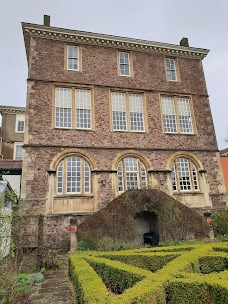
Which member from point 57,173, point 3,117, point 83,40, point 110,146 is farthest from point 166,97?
point 3,117

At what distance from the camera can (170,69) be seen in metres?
19.5

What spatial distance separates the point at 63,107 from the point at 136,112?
5.20 metres

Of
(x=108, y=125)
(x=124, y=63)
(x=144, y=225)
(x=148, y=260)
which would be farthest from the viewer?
(x=124, y=63)

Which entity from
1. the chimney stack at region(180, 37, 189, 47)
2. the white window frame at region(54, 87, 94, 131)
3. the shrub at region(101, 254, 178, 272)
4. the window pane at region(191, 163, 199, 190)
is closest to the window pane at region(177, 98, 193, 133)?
the window pane at region(191, 163, 199, 190)

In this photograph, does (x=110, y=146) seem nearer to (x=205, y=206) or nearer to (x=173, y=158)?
(x=173, y=158)

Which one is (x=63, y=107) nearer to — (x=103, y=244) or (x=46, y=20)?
(x=46, y=20)

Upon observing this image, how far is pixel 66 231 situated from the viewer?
1384 centimetres

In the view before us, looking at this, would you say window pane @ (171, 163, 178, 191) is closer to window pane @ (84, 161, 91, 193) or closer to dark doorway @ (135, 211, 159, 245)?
dark doorway @ (135, 211, 159, 245)

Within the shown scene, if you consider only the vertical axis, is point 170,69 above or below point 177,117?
above

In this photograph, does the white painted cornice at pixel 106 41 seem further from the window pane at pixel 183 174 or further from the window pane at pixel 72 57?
the window pane at pixel 183 174

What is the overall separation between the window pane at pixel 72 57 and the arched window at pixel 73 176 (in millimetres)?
6699

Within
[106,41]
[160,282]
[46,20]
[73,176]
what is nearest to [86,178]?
[73,176]

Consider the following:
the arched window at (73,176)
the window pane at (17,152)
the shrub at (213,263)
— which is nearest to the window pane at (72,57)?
the arched window at (73,176)

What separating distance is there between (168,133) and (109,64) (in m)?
6.70
